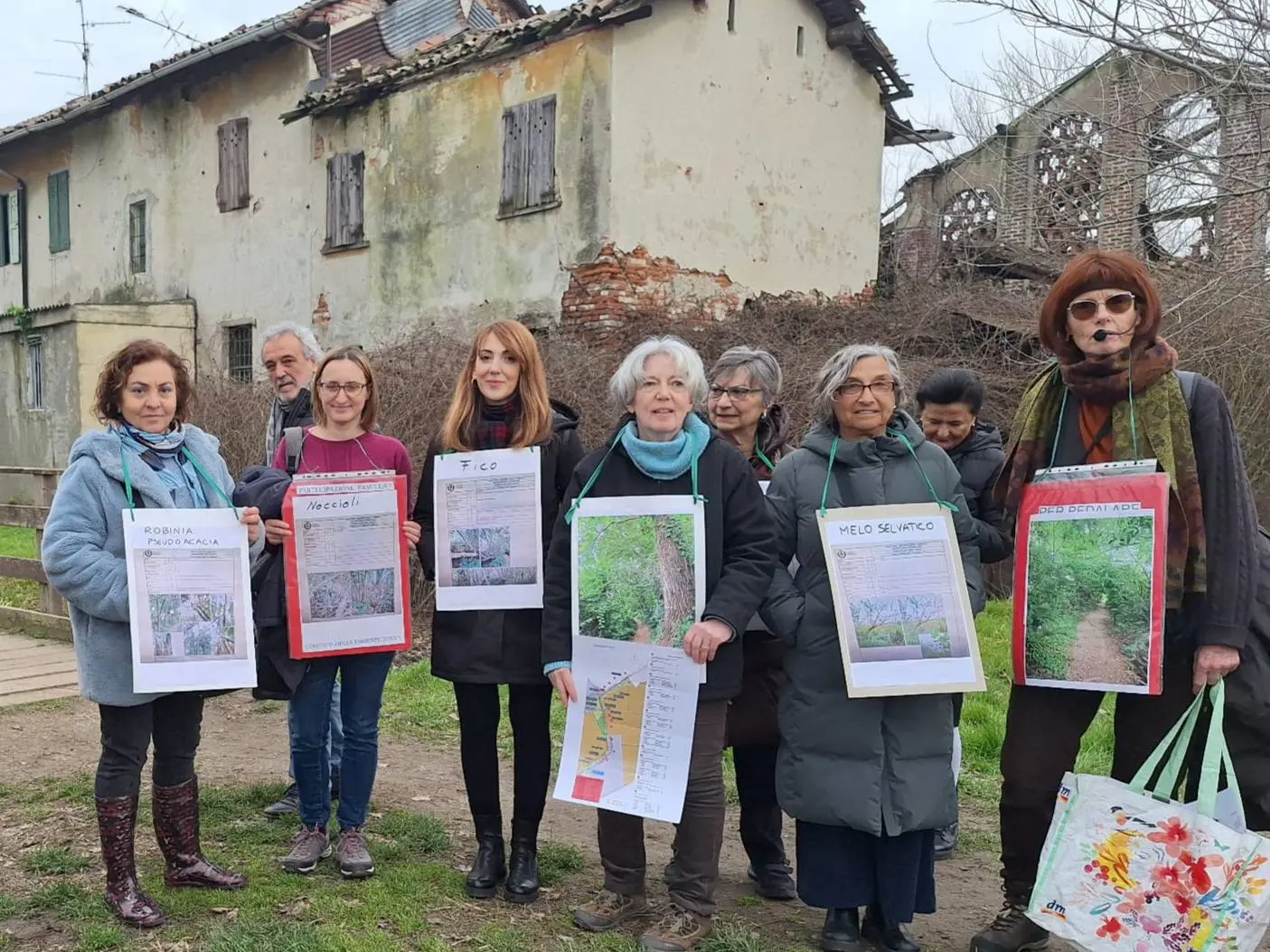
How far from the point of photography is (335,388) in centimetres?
386

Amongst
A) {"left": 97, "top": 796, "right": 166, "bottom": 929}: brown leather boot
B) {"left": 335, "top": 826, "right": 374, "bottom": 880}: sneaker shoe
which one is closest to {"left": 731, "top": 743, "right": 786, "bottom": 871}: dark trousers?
{"left": 335, "top": 826, "right": 374, "bottom": 880}: sneaker shoe

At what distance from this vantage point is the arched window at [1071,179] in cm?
802

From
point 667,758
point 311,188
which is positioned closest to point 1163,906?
point 667,758

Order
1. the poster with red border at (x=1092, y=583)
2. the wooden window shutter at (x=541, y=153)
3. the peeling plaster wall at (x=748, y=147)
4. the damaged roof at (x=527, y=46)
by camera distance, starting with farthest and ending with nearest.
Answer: the wooden window shutter at (x=541, y=153) → the peeling plaster wall at (x=748, y=147) → the damaged roof at (x=527, y=46) → the poster with red border at (x=1092, y=583)

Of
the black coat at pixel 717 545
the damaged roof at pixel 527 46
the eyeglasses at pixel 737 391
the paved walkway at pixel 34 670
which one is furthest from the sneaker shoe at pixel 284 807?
the damaged roof at pixel 527 46

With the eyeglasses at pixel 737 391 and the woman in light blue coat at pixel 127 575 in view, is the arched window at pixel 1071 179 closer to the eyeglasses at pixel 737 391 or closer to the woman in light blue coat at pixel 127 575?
the eyeglasses at pixel 737 391

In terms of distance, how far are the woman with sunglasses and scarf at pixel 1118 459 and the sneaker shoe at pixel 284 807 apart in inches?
114

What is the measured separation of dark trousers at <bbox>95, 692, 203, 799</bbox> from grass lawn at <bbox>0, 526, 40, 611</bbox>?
6885 millimetres

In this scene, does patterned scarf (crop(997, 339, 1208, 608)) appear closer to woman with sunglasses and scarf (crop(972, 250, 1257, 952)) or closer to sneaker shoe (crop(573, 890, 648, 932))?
woman with sunglasses and scarf (crop(972, 250, 1257, 952))

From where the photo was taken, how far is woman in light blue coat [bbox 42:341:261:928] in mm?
3380

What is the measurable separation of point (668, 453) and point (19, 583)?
410 inches

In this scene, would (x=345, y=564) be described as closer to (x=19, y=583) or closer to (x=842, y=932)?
(x=842, y=932)

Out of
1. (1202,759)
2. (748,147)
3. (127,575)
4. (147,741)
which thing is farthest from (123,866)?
(748,147)

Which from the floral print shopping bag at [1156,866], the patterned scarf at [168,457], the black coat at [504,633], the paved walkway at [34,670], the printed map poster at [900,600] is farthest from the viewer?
the paved walkway at [34,670]
